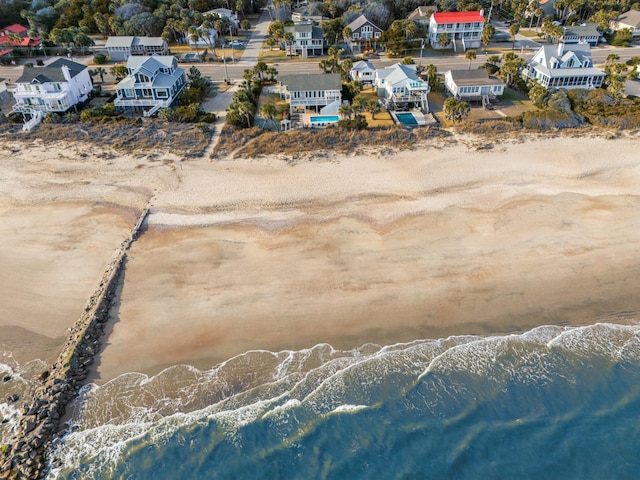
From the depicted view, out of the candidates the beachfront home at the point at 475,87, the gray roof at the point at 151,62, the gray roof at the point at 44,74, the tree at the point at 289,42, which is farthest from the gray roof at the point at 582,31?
the gray roof at the point at 44,74

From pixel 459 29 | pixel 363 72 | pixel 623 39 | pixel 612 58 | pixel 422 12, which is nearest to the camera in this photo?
pixel 363 72

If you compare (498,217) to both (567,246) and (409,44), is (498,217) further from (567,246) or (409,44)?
(409,44)

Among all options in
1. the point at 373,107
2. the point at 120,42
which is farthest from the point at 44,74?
the point at 373,107

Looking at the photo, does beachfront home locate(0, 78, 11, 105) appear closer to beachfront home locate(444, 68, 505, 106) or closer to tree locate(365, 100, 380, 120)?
tree locate(365, 100, 380, 120)

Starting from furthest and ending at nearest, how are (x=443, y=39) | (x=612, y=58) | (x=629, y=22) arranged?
1. (x=629, y=22)
2. (x=443, y=39)
3. (x=612, y=58)

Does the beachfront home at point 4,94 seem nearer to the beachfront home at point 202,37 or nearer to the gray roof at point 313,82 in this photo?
the beachfront home at point 202,37

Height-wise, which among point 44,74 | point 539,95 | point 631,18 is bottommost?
point 539,95

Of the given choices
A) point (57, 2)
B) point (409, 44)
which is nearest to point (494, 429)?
point (409, 44)

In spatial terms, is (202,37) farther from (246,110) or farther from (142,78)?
(246,110)
